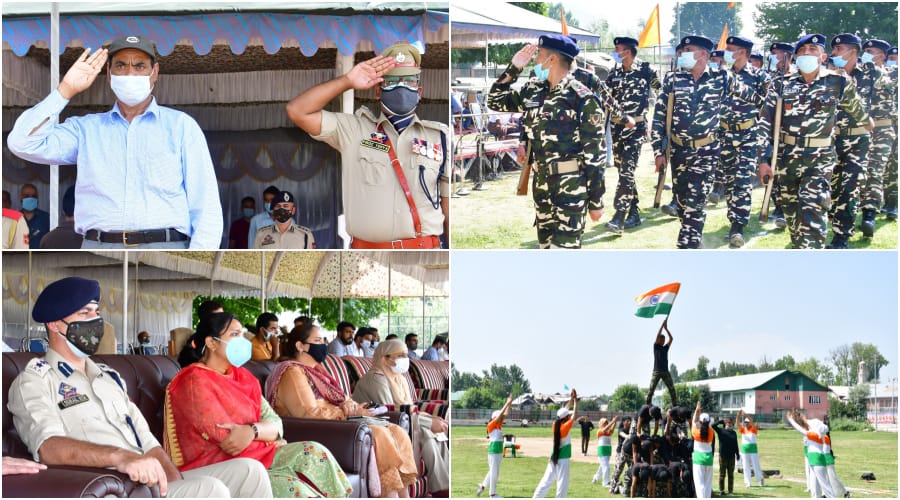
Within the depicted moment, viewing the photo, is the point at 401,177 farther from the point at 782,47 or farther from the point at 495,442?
the point at 782,47

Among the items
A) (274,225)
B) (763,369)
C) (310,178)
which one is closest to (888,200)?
(763,369)

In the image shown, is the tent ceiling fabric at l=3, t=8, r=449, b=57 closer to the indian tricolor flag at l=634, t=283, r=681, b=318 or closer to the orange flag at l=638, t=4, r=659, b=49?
the orange flag at l=638, t=4, r=659, b=49

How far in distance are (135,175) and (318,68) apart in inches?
162

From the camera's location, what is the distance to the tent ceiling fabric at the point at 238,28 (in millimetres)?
5281

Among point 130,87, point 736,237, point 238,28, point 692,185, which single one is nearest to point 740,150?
point 692,185

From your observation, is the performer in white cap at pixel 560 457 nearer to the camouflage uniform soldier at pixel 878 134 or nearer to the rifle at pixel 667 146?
the rifle at pixel 667 146

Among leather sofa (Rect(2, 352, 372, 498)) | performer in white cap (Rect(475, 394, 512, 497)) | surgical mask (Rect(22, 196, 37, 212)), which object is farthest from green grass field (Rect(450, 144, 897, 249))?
surgical mask (Rect(22, 196, 37, 212))

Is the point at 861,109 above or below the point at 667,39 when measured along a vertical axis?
below

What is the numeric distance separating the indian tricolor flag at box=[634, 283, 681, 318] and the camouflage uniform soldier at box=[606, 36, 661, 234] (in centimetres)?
43

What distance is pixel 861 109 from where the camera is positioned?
566 cm

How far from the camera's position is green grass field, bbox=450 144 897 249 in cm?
557

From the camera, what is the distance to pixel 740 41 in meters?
5.61

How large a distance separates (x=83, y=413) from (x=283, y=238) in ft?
10.8

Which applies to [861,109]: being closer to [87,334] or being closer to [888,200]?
[888,200]
